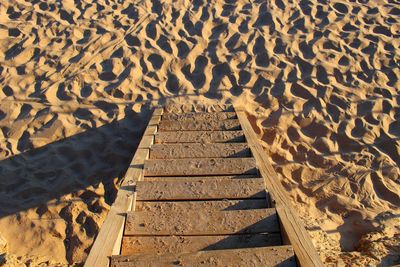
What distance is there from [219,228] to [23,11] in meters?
5.24

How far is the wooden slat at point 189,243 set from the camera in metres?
2.12

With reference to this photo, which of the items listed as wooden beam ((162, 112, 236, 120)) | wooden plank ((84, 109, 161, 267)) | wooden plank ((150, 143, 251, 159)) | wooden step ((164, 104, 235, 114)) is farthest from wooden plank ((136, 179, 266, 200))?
wooden step ((164, 104, 235, 114))

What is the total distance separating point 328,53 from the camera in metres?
5.21

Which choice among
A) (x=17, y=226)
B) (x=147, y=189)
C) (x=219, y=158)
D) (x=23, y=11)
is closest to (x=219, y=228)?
(x=147, y=189)

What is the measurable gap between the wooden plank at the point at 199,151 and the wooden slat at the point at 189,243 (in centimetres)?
110

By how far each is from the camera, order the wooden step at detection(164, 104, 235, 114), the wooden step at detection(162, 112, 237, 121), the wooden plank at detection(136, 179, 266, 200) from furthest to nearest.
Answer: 1. the wooden step at detection(164, 104, 235, 114)
2. the wooden step at detection(162, 112, 237, 121)
3. the wooden plank at detection(136, 179, 266, 200)

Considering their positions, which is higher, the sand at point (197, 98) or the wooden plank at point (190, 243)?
the wooden plank at point (190, 243)

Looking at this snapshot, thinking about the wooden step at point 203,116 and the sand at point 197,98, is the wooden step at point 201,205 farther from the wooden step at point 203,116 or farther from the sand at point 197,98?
the wooden step at point 203,116

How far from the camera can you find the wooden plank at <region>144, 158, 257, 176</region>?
2.91 meters

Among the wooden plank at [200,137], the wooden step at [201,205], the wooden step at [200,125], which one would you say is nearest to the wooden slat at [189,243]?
the wooden step at [201,205]

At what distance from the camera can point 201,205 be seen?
2398mm

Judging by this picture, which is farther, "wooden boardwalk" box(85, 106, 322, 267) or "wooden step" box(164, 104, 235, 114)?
"wooden step" box(164, 104, 235, 114)

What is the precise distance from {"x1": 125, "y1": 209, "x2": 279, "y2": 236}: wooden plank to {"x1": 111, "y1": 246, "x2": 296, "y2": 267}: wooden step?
28 centimetres

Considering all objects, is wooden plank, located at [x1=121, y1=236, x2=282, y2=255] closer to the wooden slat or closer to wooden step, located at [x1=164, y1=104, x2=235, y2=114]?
the wooden slat
